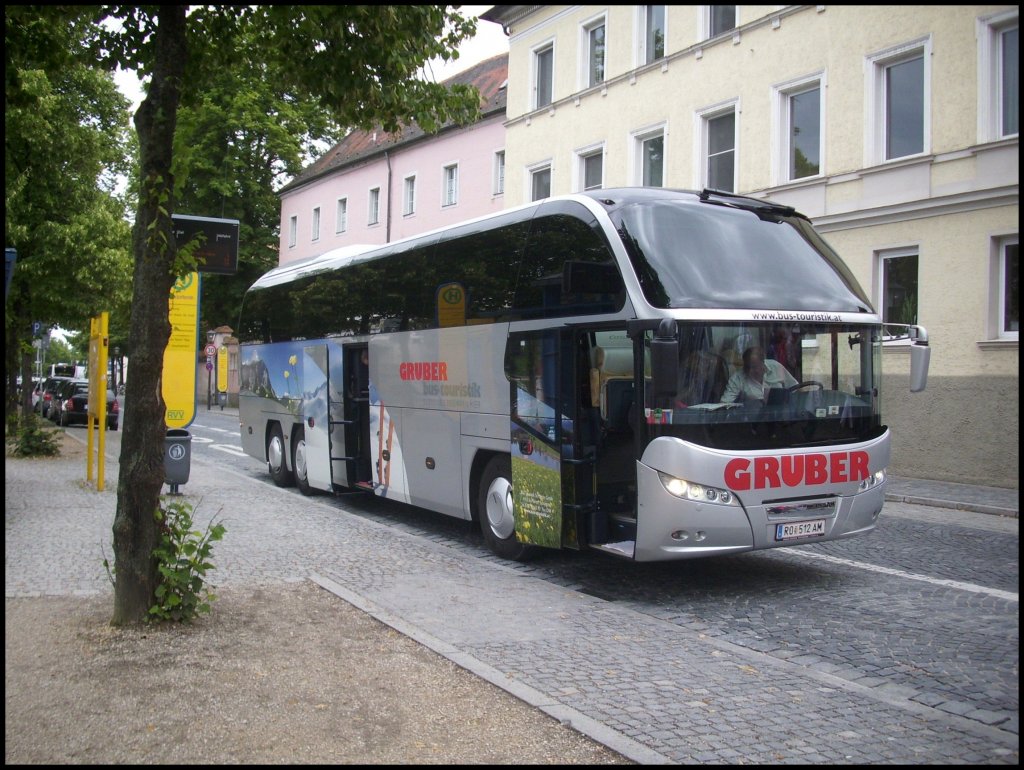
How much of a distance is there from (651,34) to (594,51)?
7.99ft

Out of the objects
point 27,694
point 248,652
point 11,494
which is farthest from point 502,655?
point 11,494

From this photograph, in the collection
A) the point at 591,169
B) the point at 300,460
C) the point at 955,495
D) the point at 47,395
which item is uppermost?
the point at 591,169

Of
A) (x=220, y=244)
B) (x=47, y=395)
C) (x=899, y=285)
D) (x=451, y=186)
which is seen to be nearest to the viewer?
(x=220, y=244)

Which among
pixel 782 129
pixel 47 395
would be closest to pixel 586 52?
pixel 782 129

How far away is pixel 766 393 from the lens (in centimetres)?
763

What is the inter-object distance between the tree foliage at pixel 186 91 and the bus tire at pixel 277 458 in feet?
24.5

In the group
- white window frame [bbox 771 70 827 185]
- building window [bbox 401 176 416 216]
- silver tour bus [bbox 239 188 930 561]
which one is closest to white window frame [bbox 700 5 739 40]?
white window frame [bbox 771 70 827 185]

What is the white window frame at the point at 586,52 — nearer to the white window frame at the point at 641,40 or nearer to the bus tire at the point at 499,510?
the white window frame at the point at 641,40

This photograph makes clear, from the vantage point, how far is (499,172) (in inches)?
1273

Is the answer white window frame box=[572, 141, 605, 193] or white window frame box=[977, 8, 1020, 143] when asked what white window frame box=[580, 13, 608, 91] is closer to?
white window frame box=[572, 141, 605, 193]

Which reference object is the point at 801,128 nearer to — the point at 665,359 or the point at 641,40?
the point at 641,40

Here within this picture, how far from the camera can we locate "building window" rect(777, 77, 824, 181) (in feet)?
64.1

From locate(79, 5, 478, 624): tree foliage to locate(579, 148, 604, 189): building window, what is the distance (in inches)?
673

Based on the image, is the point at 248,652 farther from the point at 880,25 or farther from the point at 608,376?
the point at 880,25
